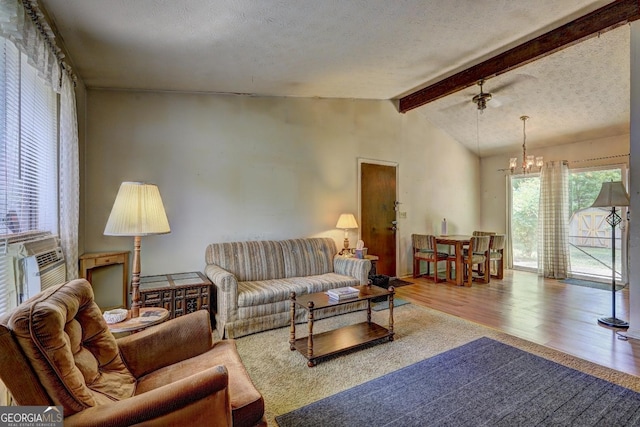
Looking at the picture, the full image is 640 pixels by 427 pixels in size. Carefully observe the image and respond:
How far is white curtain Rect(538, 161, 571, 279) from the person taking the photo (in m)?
5.34

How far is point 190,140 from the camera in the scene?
3602mm

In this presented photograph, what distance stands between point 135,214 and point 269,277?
6.32 feet

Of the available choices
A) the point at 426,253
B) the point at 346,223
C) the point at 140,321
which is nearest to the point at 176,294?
the point at 140,321

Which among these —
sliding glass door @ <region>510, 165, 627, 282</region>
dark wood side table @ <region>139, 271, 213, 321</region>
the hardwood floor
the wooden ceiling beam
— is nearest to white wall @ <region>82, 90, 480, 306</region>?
dark wood side table @ <region>139, 271, 213, 321</region>

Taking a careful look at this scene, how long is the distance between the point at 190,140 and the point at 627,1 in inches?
170

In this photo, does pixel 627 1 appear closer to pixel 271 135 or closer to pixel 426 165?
pixel 426 165

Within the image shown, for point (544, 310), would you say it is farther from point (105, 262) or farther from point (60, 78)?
point (60, 78)

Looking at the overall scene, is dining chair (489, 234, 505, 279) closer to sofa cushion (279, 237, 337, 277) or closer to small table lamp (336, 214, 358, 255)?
small table lamp (336, 214, 358, 255)

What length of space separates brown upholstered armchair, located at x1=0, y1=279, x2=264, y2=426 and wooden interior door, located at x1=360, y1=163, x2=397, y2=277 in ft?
12.0

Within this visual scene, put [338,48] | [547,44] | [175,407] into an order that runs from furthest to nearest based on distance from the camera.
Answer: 1. [547,44]
2. [338,48]
3. [175,407]

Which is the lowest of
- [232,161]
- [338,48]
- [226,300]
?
[226,300]

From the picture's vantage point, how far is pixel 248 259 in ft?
11.8

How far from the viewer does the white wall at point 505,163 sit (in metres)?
4.94

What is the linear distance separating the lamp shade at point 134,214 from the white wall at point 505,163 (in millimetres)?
6359
